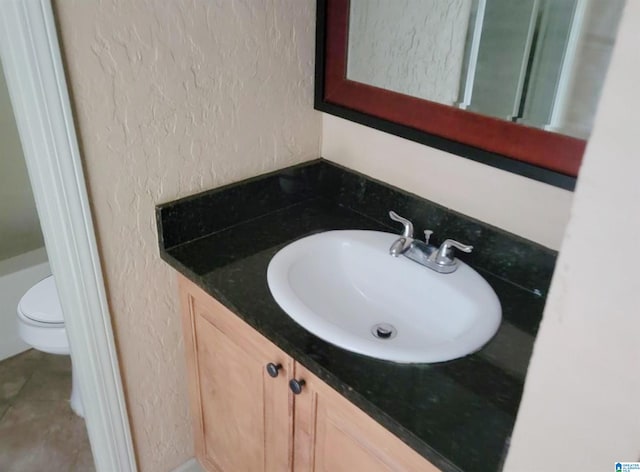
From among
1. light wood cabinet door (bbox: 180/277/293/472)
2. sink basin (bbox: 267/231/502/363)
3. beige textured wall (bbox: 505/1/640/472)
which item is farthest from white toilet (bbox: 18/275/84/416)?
beige textured wall (bbox: 505/1/640/472)

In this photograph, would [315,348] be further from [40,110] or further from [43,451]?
[43,451]

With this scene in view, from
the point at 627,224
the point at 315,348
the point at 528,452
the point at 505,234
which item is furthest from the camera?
the point at 505,234

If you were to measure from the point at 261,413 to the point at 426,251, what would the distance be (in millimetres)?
482

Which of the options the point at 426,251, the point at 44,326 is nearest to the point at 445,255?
the point at 426,251

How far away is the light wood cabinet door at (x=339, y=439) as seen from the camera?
871 mm

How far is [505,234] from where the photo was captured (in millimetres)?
1126

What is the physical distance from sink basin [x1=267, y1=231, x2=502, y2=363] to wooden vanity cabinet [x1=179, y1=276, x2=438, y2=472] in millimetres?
97

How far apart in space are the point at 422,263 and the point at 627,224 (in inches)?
28.8

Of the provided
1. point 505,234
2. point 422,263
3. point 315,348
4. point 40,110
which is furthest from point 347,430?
point 40,110

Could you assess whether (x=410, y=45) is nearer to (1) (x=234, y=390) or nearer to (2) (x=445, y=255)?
(2) (x=445, y=255)

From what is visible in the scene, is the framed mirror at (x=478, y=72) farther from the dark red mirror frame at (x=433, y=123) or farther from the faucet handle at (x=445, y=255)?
the faucet handle at (x=445, y=255)

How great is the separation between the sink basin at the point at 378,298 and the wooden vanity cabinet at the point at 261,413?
0.32ft

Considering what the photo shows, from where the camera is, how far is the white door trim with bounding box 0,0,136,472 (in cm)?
91

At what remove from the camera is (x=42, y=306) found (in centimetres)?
178
